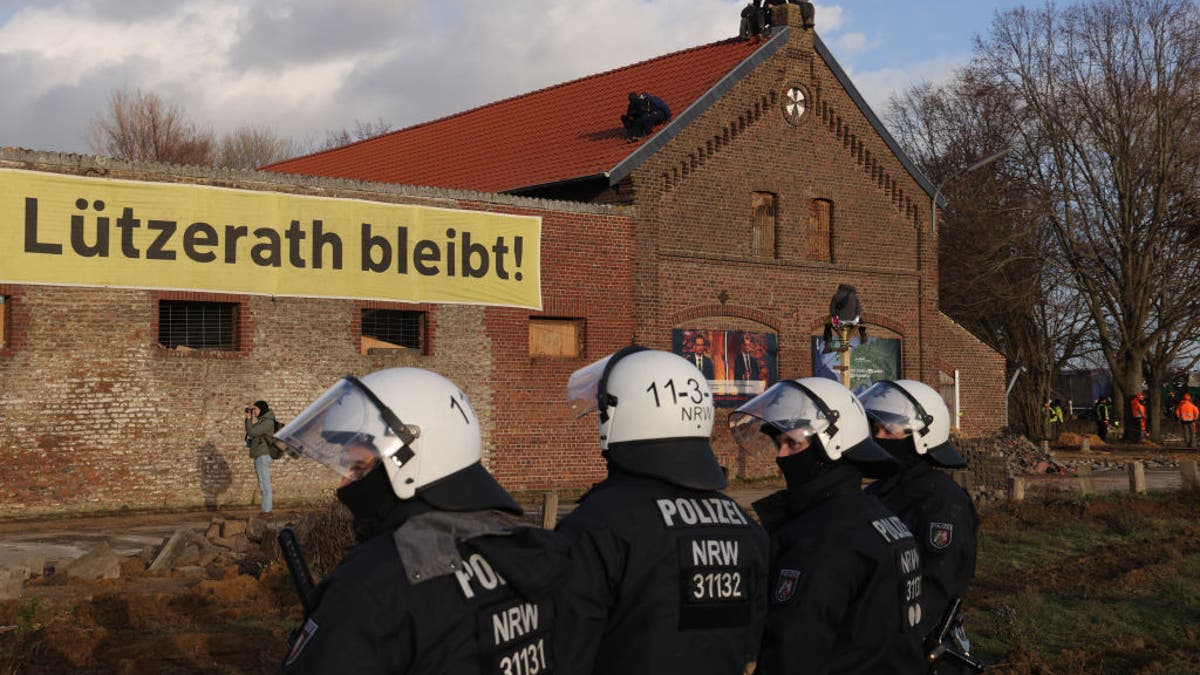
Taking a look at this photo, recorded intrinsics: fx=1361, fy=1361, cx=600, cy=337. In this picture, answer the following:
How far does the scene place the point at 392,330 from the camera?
23562 millimetres

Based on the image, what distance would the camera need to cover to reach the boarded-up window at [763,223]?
28.5 metres

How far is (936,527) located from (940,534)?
4 centimetres

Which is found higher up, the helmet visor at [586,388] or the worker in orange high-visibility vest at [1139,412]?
the helmet visor at [586,388]

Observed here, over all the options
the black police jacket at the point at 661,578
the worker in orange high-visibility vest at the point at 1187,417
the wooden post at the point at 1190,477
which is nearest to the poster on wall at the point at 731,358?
the wooden post at the point at 1190,477

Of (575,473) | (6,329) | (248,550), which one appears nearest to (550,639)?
(248,550)

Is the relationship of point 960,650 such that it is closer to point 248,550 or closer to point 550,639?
point 550,639

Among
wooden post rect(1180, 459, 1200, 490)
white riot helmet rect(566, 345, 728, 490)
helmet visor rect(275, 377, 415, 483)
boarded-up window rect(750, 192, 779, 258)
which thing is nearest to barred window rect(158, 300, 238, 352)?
boarded-up window rect(750, 192, 779, 258)

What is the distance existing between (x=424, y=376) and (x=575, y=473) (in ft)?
71.1

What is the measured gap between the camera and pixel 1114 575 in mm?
14453

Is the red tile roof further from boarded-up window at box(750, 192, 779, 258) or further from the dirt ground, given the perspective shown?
the dirt ground

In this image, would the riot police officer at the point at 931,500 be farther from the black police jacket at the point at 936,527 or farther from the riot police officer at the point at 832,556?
the riot police officer at the point at 832,556

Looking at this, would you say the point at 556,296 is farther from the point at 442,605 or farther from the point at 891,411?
the point at 442,605

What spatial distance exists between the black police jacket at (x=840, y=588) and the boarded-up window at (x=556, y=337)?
65.2 ft

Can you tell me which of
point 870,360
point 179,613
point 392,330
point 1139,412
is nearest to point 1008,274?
point 1139,412
